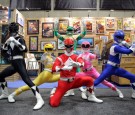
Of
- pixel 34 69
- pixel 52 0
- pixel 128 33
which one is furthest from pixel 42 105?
pixel 52 0

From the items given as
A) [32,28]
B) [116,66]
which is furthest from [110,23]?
[116,66]

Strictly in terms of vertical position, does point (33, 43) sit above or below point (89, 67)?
above

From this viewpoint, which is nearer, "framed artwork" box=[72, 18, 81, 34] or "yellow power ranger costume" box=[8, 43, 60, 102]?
"yellow power ranger costume" box=[8, 43, 60, 102]

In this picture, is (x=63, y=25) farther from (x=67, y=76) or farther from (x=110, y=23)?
(x=67, y=76)

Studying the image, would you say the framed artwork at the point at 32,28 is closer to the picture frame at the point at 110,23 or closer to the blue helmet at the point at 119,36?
the picture frame at the point at 110,23

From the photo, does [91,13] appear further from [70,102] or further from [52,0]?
[70,102]

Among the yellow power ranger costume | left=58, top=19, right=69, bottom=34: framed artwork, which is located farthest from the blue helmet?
left=58, top=19, right=69, bottom=34: framed artwork

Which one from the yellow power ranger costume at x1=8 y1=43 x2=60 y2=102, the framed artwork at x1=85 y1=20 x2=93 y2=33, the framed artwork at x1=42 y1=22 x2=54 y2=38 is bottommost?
the yellow power ranger costume at x1=8 y1=43 x2=60 y2=102

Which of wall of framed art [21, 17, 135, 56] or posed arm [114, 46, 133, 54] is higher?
wall of framed art [21, 17, 135, 56]

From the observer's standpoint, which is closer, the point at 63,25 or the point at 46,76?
the point at 46,76

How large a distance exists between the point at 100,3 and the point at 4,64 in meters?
5.06

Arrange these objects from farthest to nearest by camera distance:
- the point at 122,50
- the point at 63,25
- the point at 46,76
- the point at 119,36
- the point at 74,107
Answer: the point at 63,25
the point at 119,36
the point at 46,76
the point at 122,50
the point at 74,107

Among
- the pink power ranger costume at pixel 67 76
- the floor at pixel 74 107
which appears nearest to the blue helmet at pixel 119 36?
the pink power ranger costume at pixel 67 76

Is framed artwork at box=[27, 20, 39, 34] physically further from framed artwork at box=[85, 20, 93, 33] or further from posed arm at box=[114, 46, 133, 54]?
posed arm at box=[114, 46, 133, 54]
